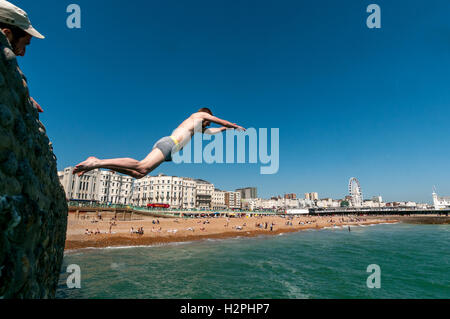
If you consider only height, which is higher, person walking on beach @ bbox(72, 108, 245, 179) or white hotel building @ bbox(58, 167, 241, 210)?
person walking on beach @ bbox(72, 108, 245, 179)

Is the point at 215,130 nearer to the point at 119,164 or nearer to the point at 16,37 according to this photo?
the point at 119,164

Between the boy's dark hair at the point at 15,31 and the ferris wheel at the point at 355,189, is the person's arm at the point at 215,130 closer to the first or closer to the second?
the boy's dark hair at the point at 15,31

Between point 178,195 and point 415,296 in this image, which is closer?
point 415,296

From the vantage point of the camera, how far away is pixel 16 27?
3.10m

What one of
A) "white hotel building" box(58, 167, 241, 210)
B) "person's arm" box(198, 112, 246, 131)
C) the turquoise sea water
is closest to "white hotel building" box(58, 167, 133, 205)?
"white hotel building" box(58, 167, 241, 210)

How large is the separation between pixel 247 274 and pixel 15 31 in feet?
66.4

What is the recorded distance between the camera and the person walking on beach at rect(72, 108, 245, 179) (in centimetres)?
277

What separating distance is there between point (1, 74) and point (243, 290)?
53.7ft

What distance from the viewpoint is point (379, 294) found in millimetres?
14734

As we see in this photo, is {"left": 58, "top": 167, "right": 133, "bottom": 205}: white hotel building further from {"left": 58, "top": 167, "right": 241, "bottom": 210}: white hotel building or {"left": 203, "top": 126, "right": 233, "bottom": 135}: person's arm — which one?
{"left": 203, "top": 126, "right": 233, "bottom": 135}: person's arm

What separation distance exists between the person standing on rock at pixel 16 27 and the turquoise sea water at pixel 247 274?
14.5m
